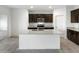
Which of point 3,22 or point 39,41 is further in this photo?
point 3,22

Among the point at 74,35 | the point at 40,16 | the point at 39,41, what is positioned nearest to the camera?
the point at 39,41

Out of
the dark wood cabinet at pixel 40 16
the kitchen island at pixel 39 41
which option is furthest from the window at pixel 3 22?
the kitchen island at pixel 39 41

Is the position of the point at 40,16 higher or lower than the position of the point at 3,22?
higher

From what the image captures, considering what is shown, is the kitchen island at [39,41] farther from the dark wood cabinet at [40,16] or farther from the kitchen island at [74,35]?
the dark wood cabinet at [40,16]

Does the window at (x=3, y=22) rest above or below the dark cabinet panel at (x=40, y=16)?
below

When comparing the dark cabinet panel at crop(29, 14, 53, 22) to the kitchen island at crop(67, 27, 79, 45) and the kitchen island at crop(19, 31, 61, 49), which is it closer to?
the kitchen island at crop(67, 27, 79, 45)

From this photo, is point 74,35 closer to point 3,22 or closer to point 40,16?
point 3,22

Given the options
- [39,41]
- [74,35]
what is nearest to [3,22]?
[39,41]

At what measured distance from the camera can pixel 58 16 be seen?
36.4 ft

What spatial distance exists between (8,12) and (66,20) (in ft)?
14.5

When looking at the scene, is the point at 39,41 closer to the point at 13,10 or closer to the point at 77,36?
the point at 77,36
